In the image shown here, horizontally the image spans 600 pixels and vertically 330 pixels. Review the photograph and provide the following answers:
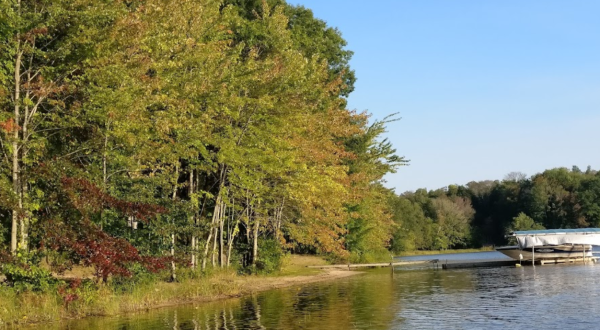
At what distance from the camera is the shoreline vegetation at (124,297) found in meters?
22.2

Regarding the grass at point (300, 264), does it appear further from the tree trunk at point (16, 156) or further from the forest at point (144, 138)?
the tree trunk at point (16, 156)

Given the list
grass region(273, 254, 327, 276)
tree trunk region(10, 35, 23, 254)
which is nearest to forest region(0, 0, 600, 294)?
tree trunk region(10, 35, 23, 254)

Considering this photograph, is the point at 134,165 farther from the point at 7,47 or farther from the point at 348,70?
the point at 348,70

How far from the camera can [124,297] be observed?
26.1 meters

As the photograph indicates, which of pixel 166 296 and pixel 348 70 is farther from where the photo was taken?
pixel 348 70

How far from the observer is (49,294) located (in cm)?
2338

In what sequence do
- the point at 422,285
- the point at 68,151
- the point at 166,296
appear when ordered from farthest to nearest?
the point at 422,285
the point at 166,296
the point at 68,151

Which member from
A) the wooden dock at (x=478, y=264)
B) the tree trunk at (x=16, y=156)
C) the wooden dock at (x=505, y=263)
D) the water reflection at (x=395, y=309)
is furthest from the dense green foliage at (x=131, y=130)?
the wooden dock at (x=505, y=263)

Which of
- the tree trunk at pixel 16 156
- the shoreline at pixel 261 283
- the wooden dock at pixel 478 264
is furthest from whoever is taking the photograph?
the wooden dock at pixel 478 264

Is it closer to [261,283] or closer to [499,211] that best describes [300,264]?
[261,283]

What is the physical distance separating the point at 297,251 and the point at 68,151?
4185 centimetres

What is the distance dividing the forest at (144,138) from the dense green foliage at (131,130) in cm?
7

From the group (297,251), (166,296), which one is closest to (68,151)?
(166,296)

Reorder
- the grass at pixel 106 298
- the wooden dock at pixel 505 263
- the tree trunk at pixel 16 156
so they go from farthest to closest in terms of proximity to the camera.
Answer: the wooden dock at pixel 505 263 → the tree trunk at pixel 16 156 → the grass at pixel 106 298
